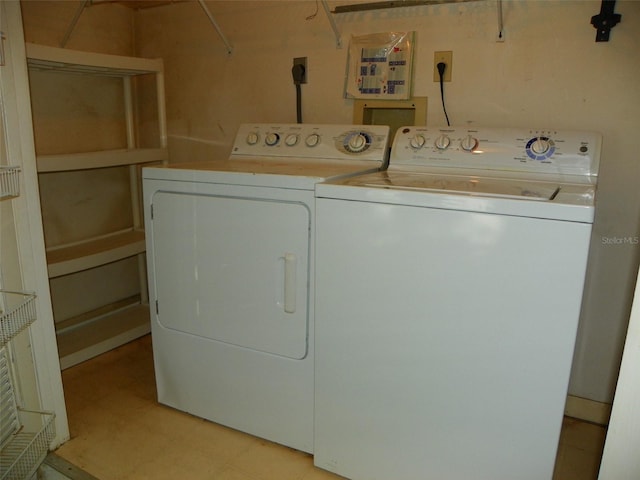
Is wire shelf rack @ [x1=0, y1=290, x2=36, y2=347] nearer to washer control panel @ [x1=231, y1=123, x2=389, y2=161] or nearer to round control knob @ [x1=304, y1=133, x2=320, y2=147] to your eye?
washer control panel @ [x1=231, y1=123, x2=389, y2=161]

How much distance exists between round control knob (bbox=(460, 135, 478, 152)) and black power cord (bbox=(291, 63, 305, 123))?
0.83m

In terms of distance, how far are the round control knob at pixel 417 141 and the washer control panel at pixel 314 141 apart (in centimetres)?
11

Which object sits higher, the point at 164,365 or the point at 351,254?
the point at 351,254

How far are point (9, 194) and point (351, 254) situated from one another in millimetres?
1009

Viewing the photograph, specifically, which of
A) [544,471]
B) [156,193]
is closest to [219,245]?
[156,193]

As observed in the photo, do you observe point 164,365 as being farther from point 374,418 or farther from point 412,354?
point 412,354

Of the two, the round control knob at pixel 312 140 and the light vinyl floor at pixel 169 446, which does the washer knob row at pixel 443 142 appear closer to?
the round control knob at pixel 312 140

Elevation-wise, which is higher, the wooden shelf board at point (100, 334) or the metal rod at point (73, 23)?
the metal rod at point (73, 23)

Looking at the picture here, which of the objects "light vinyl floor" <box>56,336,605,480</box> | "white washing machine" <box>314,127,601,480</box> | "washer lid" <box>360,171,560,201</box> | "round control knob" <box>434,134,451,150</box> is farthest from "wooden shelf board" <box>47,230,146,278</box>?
"round control knob" <box>434,134,451,150</box>

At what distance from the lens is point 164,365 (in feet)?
6.30

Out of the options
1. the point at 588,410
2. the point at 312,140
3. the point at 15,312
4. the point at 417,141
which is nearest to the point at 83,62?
the point at 312,140

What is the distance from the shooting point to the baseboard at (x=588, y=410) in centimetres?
189

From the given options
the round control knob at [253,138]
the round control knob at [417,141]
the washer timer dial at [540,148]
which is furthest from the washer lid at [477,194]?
the round control knob at [253,138]

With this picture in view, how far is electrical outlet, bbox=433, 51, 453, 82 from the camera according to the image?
1920mm
